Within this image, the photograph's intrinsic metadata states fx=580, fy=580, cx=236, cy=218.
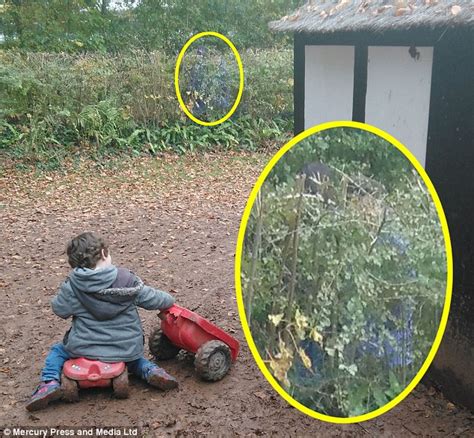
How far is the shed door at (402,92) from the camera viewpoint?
3582 mm

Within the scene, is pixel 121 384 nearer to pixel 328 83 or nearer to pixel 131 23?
pixel 328 83

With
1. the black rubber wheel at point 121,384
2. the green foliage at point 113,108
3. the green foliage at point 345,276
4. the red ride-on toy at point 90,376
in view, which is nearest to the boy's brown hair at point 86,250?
the red ride-on toy at point 90,376

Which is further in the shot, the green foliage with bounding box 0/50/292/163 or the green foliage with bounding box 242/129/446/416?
the green foliage with bounding box 0/50/292/163

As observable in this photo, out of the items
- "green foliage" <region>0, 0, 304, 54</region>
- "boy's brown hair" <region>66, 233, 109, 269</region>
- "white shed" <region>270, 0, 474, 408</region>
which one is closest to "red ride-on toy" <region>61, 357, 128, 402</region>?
"boy's brown hair" <region>66, 233, 109, 269</region>

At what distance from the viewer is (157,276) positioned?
6145mm

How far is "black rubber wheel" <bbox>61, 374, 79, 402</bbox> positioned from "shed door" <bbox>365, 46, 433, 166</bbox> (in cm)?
262

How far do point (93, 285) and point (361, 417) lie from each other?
74.6 inches

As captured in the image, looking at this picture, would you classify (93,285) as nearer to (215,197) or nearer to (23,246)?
(23,246)

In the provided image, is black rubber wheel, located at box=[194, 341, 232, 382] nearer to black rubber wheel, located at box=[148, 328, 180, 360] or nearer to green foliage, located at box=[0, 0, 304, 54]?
black rubber wheel, located at box=[148, 328, 180, 360]

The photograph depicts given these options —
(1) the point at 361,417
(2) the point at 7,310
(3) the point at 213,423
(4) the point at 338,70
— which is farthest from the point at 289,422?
(2) the point at 7,310

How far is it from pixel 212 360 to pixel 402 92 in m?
2.15

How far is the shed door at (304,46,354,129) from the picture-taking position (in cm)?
429

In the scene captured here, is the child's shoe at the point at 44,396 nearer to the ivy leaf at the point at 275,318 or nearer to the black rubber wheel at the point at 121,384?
the black rubber wheel at the point at 121,384

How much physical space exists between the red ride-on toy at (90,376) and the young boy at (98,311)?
0.04m
